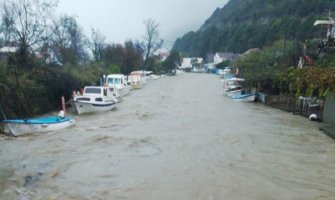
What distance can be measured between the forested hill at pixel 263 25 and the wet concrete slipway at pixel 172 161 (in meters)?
63.3

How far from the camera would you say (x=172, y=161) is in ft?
45.1

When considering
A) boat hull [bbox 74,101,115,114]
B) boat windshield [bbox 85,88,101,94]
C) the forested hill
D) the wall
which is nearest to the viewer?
the wall

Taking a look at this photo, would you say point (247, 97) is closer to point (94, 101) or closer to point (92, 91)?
point (92, 91)

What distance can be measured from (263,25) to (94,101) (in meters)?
104

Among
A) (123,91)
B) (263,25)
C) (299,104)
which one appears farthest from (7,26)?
(263,25)

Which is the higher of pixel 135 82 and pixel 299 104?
pixel 299 104

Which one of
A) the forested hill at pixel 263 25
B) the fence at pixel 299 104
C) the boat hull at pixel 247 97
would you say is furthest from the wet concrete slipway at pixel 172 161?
the forested hill at pixel 263 25

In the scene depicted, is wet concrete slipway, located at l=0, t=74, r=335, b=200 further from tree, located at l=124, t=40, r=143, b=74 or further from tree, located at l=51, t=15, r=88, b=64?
tree, located at l=124, t=40, r=143, b=74

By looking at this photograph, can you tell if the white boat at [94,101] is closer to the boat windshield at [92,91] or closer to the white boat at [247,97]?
the boat windshield at [92,91]

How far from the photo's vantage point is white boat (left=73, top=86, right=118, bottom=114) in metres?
26.0

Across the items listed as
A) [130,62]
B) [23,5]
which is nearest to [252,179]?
[23,5]

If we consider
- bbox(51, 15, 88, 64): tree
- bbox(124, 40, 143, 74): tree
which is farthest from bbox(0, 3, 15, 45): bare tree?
bbox(124, 40, 143, 74): tree

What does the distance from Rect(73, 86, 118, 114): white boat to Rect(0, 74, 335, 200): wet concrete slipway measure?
9.81ft

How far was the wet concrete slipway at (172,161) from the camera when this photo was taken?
10.6 metres
